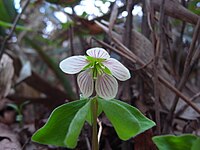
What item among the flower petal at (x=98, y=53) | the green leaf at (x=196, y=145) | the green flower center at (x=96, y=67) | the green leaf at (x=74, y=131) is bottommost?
the green leaf at (x=196, y=145)

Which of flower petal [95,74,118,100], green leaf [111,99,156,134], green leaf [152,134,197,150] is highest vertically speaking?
flower petal [95,74,118,100]

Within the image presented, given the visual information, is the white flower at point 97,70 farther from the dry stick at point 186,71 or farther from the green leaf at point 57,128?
the dry stick at point 186,71

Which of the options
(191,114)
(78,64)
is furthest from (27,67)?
(78,64)

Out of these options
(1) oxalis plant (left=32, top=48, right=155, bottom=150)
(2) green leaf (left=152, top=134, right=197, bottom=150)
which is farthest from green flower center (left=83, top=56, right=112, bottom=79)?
(2) green leaf (left=152, top=134, right=197, bottom=150)

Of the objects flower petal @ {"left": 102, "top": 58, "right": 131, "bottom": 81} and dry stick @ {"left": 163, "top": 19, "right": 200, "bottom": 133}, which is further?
dry stick @ {"left": 163, "top": 19, "right": 200, "bottom": 133}

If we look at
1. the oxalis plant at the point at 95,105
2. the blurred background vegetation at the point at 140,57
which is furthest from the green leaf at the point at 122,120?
the blurred background vegetation at the point at 140,57

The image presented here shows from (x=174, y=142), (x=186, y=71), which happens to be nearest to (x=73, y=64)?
(x=174, y=142)

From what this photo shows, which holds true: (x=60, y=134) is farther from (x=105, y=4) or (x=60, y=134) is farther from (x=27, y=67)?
(x=27, y=67)

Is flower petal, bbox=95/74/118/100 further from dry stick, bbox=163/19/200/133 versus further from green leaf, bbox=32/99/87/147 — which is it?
dry stick, bbox=163/19/200/133

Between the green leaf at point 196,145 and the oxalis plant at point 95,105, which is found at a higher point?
the oxalis plant at point 95,105
